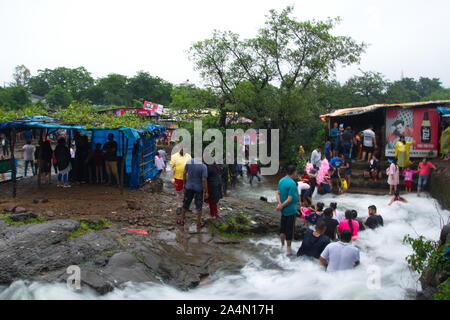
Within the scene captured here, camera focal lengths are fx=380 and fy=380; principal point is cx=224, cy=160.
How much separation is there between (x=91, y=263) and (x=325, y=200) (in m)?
9.98

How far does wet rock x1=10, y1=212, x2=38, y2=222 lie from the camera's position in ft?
24.2

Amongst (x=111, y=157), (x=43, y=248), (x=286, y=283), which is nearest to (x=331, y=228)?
(x=286, y=283)

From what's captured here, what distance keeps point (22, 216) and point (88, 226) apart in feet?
4.53

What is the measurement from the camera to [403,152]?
572 inches

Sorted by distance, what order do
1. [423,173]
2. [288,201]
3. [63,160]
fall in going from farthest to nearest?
[423,173]
[63,160]
[288,201]

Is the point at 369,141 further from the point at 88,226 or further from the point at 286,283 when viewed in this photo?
the point at 88,226

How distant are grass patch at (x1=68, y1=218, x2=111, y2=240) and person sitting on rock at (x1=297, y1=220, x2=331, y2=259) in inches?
156

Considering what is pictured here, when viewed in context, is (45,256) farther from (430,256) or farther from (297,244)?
(430,256)

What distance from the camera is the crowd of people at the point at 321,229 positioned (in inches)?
242

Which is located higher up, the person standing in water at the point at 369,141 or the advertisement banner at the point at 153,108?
the advertisement banner at the point at 153,108

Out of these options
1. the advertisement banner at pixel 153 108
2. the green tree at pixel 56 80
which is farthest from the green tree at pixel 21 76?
the advertisement banner at pixel 153 108

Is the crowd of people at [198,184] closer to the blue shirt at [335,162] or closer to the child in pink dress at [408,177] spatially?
the blue shirt at [335,162]

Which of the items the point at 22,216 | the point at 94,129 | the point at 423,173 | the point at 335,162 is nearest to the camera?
the point at 22,216

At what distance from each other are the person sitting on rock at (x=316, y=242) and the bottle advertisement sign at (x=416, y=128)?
11.0m
